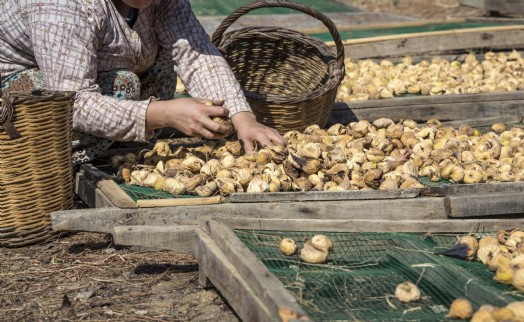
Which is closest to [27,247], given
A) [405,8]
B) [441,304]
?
[441,304]

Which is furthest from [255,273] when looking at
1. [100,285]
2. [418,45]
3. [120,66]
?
[418,45]

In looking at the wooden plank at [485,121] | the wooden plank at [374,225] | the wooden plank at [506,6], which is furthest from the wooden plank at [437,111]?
the wooden plank at [506,6]

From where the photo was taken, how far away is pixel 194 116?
9.97 ft

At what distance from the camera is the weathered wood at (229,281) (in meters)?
2.06

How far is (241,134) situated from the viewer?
3.46 metres

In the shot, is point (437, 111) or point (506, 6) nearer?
point (437, 111)

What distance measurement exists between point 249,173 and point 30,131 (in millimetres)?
836

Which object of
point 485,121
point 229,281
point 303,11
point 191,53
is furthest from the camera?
point 485,121

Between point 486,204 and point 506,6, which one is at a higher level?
point 486,204

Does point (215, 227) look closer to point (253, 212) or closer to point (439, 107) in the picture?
point (253, 212)

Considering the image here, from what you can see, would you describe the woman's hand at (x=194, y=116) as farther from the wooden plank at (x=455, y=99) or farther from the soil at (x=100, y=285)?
the wooden plank at (x=455, y=99)

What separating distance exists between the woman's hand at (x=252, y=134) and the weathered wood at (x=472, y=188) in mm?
750

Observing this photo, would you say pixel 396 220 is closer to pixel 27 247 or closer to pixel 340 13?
pixel 27 247

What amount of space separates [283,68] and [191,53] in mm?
1066
